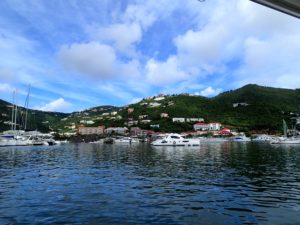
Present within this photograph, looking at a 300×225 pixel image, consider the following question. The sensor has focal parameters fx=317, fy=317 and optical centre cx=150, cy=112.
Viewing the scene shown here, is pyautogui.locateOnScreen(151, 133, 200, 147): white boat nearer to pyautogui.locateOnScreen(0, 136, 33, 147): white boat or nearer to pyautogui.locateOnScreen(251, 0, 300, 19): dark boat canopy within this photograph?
pyautogui.locateOnScreen(0, 136, 33, 147): white boat

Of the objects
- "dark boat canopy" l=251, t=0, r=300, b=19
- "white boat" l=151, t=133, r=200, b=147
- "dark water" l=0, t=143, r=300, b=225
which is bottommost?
"dark water" l=0, t=143, r=300, b=225

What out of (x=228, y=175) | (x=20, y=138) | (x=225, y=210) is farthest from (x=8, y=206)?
(x=20, y=138)

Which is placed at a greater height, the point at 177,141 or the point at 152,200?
the point at 177,141

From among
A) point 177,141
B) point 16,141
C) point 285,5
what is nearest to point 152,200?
point 285,5

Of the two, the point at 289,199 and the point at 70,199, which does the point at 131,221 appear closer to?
the point at 70,199

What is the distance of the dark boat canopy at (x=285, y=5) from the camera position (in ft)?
26.1

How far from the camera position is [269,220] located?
12.5 metres

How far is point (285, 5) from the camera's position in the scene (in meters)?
8.22

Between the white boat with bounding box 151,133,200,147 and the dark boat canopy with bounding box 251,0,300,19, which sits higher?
the dark boat canopy with bounding box 251,0,300,19

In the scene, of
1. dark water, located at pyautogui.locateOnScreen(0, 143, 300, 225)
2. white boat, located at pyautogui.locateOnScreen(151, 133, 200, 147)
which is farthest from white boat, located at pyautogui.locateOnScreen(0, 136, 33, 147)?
A: dark water, located at pyautogui.locateOnScreen(0, 143, 300, 225)

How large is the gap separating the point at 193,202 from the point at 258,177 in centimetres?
1029

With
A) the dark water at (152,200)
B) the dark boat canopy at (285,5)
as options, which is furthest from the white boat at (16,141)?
the dark boat canopy at (285,5)

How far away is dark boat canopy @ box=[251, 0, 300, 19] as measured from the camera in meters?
7.95

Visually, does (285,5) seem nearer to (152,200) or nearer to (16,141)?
(152,200)
